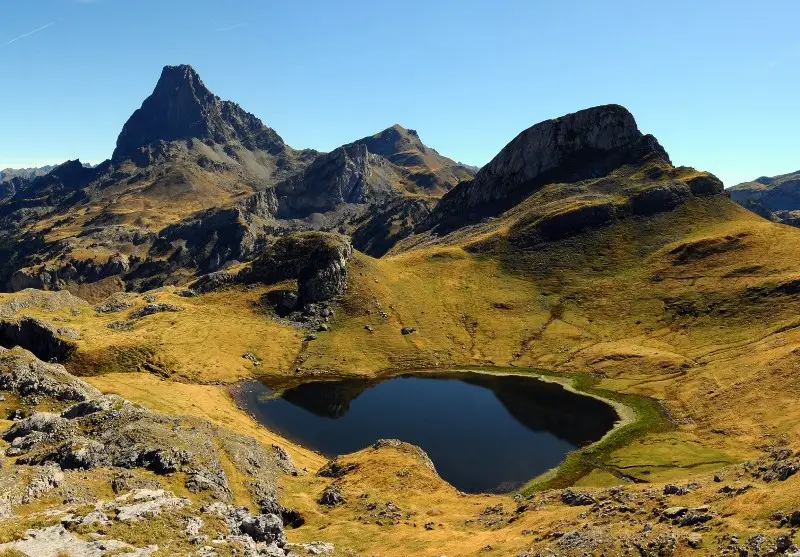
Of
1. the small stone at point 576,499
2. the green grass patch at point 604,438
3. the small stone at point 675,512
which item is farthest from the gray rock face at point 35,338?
the small stone at point 675,512

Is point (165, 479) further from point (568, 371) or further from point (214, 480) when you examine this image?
point (568, 371)

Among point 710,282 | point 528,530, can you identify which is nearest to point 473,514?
point 528,530

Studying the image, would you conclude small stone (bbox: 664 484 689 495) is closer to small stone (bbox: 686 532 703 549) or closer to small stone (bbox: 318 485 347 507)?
small stone (bbox: 686 532 703 549)

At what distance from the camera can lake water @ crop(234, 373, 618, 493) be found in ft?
325

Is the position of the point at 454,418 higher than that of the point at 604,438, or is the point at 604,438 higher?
the point at 454,418

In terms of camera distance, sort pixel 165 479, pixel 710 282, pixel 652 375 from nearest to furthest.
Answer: pixel 165 479, pixel 652 375, pixel 710 282

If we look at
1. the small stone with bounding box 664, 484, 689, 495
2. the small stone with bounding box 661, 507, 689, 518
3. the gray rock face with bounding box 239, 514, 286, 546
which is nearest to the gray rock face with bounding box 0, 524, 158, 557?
the gray rock face with bounding box 239, 514, 286, 546

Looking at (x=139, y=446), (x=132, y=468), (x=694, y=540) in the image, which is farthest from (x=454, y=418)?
(x=694, y=540)

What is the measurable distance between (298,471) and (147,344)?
92272mm

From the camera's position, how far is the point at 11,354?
85125 millimetres

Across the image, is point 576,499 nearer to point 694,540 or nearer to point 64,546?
point 694,540

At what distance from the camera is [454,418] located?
4813 inches

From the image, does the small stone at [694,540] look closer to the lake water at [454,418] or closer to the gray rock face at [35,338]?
the lake water at [454,418]

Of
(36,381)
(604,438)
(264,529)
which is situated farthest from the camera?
(604,438)
